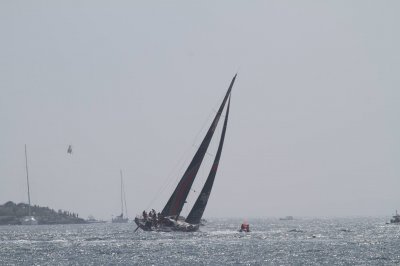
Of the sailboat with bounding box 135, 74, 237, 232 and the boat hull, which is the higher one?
the sailboat with bounding box 135, 74, 237, 232

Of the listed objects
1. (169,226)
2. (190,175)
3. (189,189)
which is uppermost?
(190,175)

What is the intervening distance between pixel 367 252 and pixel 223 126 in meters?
24.8

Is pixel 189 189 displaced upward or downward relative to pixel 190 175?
downward

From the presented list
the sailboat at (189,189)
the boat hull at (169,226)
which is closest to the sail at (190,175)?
the sailboat at (189,189)

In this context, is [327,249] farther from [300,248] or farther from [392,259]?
[392,259]

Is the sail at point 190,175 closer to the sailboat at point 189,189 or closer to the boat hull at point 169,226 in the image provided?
the sailboat at point 189,189

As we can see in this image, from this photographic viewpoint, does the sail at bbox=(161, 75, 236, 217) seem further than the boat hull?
No

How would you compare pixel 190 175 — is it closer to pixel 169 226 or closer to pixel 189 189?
pixel 189 189

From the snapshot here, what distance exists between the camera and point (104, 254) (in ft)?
191

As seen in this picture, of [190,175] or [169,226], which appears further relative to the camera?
[169,226]

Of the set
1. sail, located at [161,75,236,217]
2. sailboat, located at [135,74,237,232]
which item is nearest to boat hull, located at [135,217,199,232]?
sailboat, located at [135,74,237,232]

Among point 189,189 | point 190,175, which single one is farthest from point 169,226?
point 190,175

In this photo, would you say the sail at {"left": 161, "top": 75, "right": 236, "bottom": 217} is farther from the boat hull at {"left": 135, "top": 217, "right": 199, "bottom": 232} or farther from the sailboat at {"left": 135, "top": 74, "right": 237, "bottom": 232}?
the boat hull at {"left": 135, "top": 217, "right": 199, "bottom": 232}

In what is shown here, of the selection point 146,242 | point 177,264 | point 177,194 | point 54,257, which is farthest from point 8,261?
point 177,194
